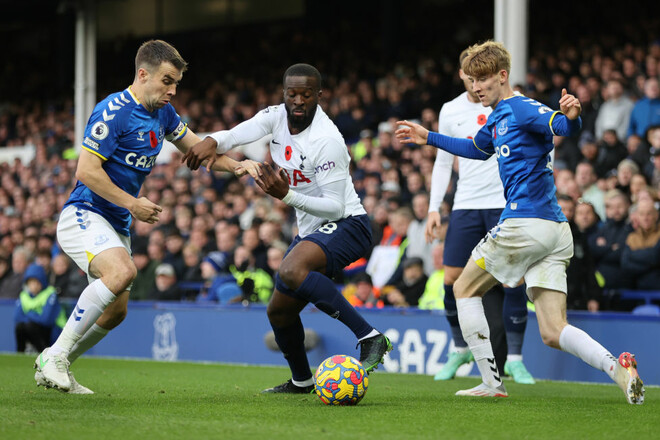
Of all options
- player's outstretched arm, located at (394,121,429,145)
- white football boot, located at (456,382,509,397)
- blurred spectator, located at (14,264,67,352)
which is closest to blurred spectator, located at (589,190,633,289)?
white football boot, located at (456,382,509,397)

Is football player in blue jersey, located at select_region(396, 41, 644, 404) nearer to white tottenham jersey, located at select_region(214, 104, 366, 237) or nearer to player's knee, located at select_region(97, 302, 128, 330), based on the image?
white tottenham jersey, located at select_region(214, 104, 366, 237)

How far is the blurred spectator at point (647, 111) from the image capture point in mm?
12086

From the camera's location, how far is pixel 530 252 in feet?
19.6

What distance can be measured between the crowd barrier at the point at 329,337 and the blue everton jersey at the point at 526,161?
289 cm

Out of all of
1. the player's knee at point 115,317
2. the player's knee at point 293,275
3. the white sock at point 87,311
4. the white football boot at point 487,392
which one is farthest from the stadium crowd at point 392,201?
the white sock at point 87,311

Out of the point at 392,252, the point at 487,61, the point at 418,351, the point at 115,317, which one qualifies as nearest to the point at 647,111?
the point at 392,252

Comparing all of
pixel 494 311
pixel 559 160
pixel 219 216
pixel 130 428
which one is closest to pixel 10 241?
pixel 219 216

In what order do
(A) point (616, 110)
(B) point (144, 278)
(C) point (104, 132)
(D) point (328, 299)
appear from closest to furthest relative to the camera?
(D) point (328, 299)
(C) point (104, 132)
(A) point (616, 110)
(B) point (144, 278)

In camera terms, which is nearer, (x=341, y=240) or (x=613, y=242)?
(x=341, y=240)

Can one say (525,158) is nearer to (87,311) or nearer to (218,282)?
(87,311)

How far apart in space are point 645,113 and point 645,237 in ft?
10.1

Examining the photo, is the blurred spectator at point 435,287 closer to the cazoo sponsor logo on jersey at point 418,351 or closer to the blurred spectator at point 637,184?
the cazoo sponsor logo on jersey at point 418,351

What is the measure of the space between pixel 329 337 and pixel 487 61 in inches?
216

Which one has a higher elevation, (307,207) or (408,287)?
(307,207)
